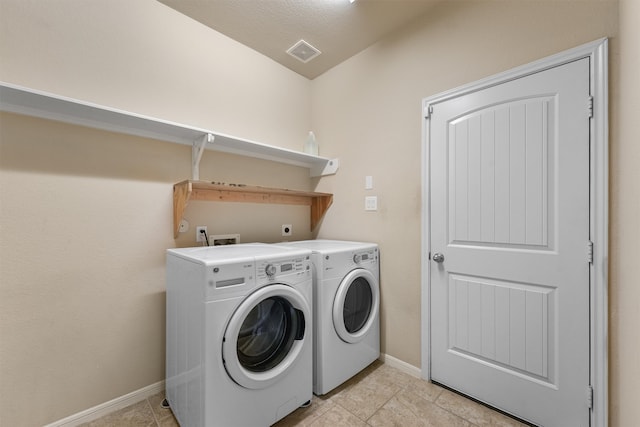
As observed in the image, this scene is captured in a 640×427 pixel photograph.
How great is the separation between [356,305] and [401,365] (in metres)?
0.55

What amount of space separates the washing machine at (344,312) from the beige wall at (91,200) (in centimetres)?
91

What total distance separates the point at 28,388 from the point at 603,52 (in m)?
3.17

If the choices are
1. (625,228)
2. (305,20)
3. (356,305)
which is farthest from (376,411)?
(305,20)

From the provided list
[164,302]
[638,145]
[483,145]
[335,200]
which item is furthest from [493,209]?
[164,302]

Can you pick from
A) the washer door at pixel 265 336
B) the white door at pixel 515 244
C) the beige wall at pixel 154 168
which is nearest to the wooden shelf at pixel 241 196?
the beige wall at pixel 154 168

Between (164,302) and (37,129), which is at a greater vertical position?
(37,129)

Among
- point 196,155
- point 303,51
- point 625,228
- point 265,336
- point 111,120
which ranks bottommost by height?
point 265,336

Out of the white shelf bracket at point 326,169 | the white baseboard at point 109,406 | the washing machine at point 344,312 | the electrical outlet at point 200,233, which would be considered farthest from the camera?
the white shelf bracket at point 326,169

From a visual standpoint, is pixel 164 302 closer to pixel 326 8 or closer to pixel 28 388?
pixel 28 388

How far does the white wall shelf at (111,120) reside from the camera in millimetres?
1259

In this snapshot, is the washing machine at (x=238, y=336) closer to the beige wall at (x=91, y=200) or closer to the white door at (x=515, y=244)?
the beige wall at (x=91, y=200)

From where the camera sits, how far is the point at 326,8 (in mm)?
1821

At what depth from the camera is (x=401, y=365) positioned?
197 cm

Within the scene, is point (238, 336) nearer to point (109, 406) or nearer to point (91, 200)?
point (109, 406)
